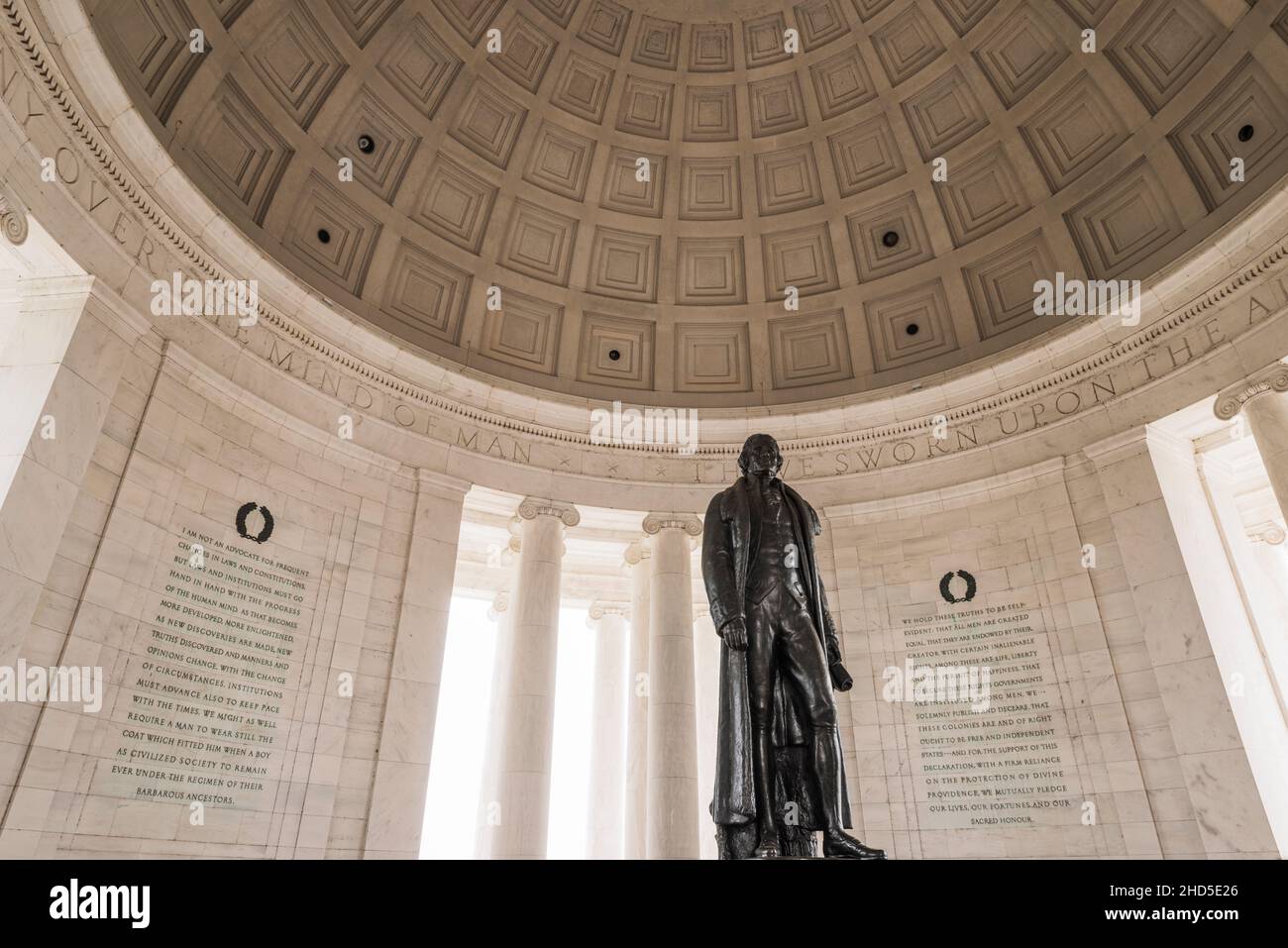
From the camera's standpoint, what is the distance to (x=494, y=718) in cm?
1930

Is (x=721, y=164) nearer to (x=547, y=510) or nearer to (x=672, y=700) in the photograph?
(x=547, y=510)

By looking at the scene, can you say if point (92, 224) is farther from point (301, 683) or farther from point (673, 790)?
point (673, 790)

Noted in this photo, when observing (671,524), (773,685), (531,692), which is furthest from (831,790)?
(671,524)

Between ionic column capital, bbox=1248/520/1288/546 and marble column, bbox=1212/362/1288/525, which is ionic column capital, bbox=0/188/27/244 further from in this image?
ionic column capital, bbox=1248/520/1288/546

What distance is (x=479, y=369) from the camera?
18078 mm

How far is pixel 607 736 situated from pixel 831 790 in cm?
1365

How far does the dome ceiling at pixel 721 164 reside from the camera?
1490cm

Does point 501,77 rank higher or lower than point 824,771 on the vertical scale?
higher

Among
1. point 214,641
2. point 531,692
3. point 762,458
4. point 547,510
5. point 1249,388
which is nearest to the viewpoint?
point 762,458

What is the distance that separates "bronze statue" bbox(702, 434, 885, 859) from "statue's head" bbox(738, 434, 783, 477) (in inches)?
8.2

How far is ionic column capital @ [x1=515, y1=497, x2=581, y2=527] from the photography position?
16438 millimetres

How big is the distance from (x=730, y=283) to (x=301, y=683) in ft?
44.7

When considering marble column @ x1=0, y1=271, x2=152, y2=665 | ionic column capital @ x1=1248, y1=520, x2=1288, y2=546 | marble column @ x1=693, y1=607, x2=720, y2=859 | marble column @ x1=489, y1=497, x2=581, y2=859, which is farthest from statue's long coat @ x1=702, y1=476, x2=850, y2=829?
ionic column capital @ x1=1248, y1=520, x2=1288, y2=546
